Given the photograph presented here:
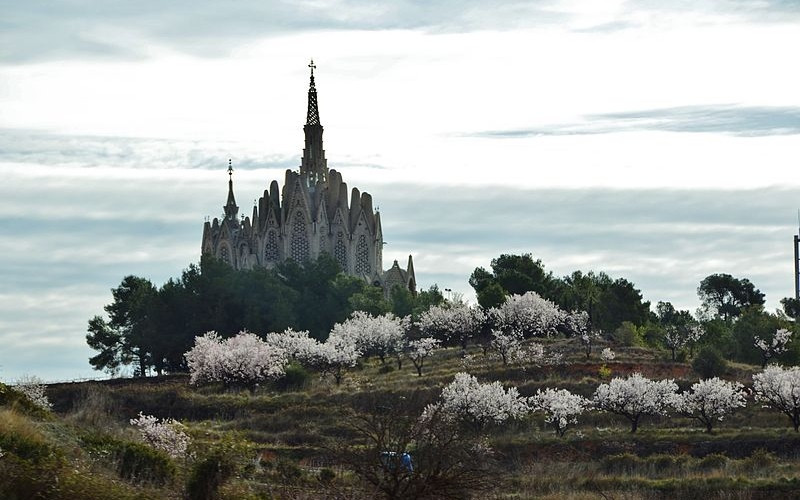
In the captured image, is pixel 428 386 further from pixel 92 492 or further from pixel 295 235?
pixel 295 235

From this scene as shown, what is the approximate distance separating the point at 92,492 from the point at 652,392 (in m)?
35.9

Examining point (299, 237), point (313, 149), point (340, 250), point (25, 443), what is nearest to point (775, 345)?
point (340, 250)

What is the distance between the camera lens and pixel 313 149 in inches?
5138

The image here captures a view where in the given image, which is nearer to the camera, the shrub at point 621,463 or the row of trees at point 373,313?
the shrub at point 621,463

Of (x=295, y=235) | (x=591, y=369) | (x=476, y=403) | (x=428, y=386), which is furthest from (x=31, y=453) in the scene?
(x=295, y=235)

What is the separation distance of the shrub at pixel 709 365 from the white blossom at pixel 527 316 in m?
16.3

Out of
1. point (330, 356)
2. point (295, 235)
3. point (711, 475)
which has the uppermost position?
point (295, 235)

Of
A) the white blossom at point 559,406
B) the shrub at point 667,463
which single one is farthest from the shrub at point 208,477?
the white blossom at point 559,406

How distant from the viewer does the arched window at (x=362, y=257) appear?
123688 millimetres

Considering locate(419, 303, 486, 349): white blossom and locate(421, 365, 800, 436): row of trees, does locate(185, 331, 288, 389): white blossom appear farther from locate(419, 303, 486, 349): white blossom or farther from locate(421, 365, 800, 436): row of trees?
locate(421, 365, 800, 436): row of trees

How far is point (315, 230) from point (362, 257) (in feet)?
14.9

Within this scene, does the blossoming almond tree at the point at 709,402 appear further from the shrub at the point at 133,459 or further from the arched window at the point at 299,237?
the arched window at the point at 299,237

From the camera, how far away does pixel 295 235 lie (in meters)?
123

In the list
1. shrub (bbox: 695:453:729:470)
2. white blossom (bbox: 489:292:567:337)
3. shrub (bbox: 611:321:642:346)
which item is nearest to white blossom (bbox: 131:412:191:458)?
shrub (bbox: 695:453:729:470)
